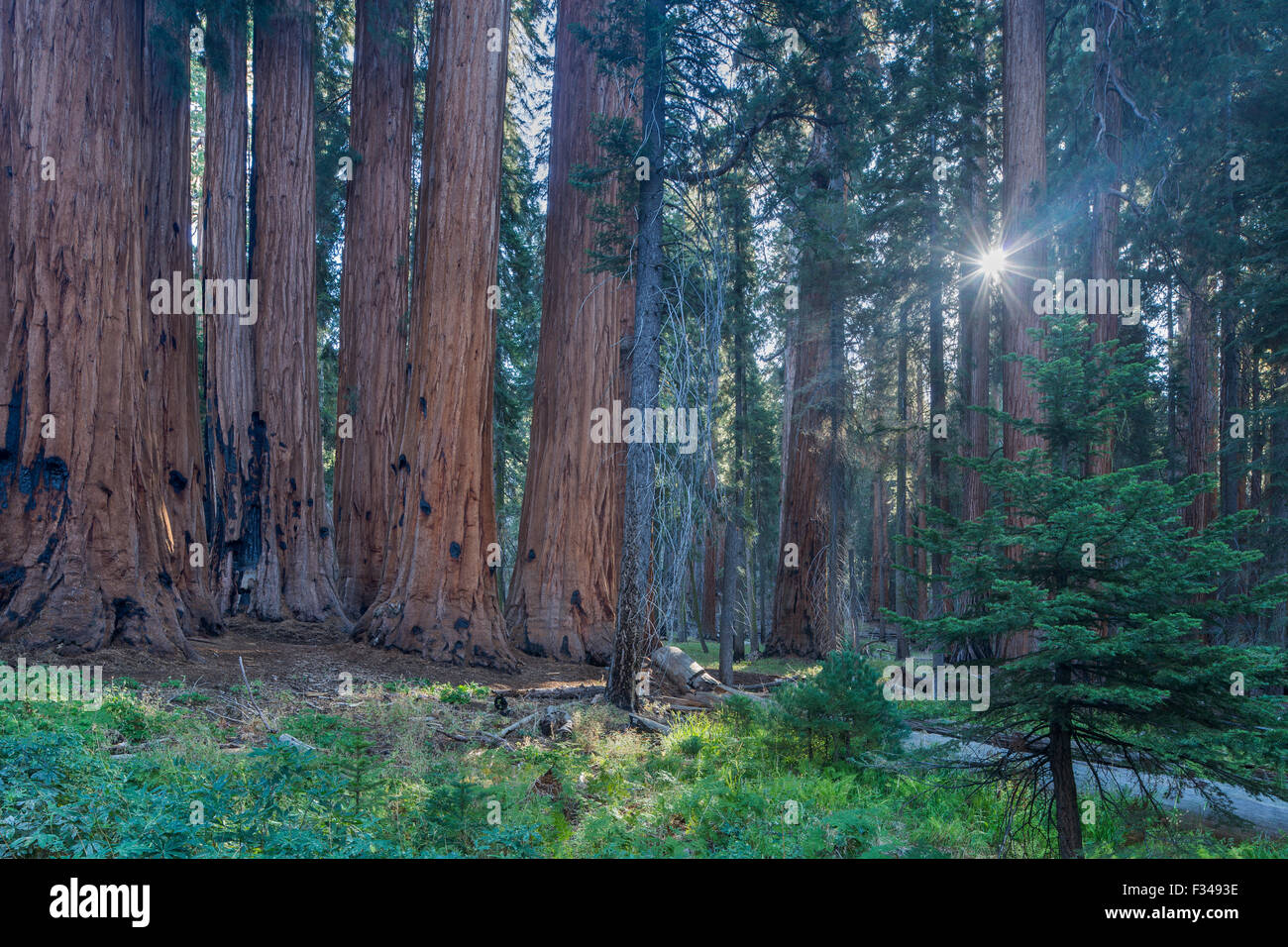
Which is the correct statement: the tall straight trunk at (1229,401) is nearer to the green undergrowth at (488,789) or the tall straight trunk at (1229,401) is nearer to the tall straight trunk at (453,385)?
the green undergrowth at (488,789)

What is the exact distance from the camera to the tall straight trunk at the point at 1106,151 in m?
12.5

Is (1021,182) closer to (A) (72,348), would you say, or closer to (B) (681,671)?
(B) (681,671)

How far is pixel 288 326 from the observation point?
39.5ft

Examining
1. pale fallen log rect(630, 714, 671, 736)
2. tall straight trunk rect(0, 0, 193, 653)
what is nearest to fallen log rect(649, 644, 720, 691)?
pale fallen log rect(630, 714, 671, 736)

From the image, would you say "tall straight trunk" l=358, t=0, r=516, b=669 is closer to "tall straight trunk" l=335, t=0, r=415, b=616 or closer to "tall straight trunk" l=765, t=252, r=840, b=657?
"tall straight trunk" l=335, t=0, r=415, b=616

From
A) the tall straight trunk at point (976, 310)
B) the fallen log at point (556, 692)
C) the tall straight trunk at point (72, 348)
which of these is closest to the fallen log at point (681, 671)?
the fallen log at point (556, 692)

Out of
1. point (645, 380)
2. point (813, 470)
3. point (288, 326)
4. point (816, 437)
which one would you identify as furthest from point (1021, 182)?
point (288, 326)

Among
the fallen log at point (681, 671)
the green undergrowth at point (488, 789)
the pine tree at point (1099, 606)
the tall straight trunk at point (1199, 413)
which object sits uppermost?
the tall straight trunk at point (1199, 413)

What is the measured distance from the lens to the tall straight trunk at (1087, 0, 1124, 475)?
12453mm

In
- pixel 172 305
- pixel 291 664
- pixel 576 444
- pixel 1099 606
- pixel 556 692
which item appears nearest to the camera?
pixel 1099 606

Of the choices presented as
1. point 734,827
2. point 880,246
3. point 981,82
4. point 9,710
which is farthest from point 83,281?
point 981,82

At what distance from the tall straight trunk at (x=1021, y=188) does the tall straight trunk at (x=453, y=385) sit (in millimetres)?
7346

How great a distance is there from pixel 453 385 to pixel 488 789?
20.5 feet

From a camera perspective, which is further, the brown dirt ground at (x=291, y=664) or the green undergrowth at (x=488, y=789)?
the brown dirt ground at (x=291, y=664)
